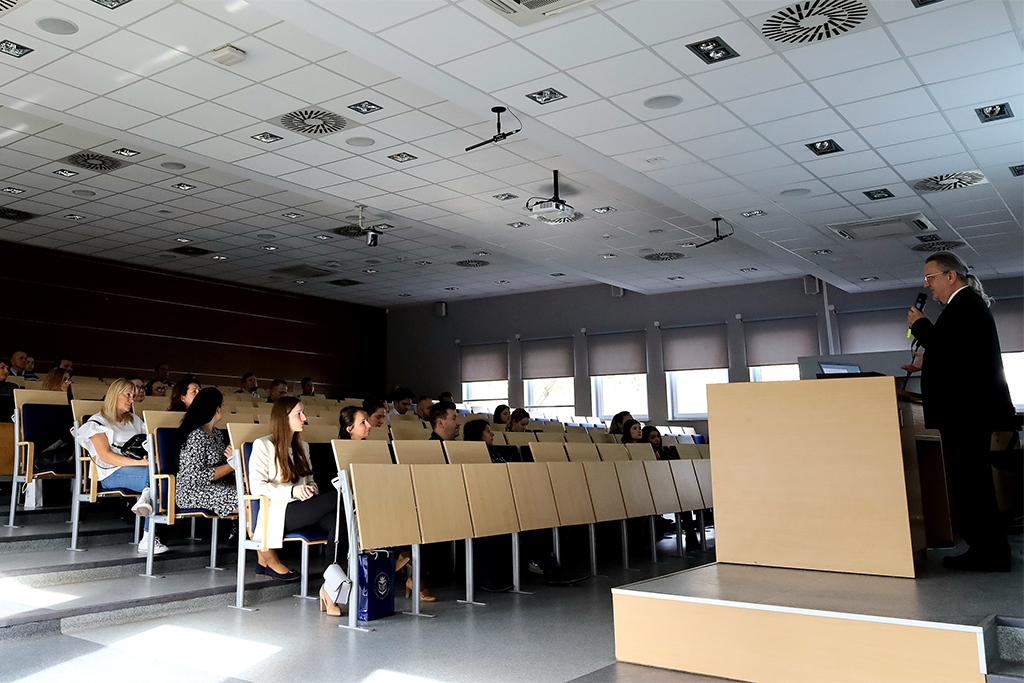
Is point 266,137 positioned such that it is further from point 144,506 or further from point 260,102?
point 144,506

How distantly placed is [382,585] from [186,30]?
393cm

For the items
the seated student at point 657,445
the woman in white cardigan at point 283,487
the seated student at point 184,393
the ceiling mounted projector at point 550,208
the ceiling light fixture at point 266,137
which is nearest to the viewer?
the woman in white cardigan at point 283,487

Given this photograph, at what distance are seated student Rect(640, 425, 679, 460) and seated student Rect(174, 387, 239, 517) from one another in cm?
451

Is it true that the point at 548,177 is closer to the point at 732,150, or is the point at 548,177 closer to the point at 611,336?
the point at 732,150

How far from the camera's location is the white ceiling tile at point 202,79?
573 centimetres

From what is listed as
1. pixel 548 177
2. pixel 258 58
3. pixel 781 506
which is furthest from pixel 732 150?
pixel 781 506

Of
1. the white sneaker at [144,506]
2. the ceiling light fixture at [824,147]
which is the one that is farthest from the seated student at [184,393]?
the ceiling light fixture at [824,147]

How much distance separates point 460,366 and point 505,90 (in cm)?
1078

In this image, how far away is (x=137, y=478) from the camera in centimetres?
503

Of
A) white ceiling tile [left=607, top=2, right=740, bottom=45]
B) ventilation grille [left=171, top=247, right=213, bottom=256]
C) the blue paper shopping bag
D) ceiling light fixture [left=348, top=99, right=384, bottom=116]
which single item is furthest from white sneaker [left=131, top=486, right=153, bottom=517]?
ventilation grille [left=171, top=247, right=213, bottom=256]

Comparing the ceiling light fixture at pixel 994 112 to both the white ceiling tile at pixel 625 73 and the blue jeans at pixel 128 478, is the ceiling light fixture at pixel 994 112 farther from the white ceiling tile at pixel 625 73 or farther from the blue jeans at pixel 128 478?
the blue jeans at pixel 128 478

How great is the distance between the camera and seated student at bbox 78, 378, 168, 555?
5.00 metres

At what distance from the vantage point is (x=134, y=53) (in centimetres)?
550

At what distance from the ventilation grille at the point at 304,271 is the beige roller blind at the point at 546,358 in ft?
14.1
